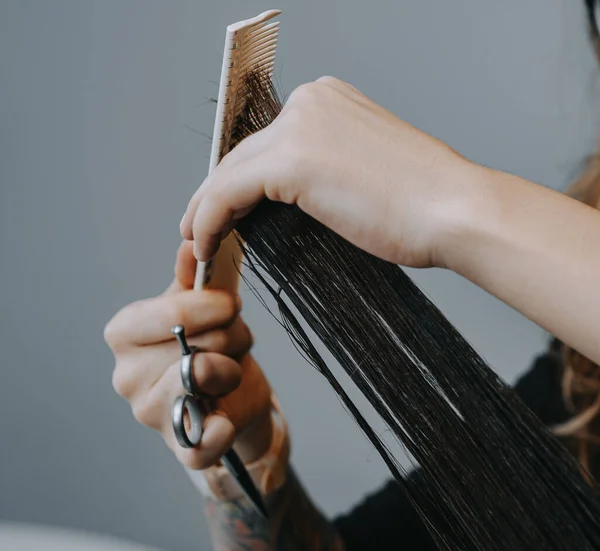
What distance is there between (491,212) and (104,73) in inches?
29.8

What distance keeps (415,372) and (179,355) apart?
0.92 feet

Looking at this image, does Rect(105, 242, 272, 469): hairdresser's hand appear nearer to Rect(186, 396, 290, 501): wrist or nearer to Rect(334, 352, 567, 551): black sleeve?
Rect(186, 396, 290, 501): wrist

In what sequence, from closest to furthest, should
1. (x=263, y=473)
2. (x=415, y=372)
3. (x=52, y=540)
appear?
(x=415, y=372) < (x=263, y=473) < (x=52, y=540)

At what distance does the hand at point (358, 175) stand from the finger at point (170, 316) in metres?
0.18

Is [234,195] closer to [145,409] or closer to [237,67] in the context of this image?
[237,67]

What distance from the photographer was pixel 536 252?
0.42 metres

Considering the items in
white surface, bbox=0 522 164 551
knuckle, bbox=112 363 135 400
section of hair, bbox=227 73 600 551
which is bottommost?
white surface, bbox=0 522 164 551

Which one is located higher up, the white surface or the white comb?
the white comb

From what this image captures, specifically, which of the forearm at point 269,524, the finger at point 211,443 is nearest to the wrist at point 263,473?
the forearm at point 269,524

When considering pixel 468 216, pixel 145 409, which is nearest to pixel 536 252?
pixel 468 216

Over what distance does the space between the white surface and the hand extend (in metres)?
0.86

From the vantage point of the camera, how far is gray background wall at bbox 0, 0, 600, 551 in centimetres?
100

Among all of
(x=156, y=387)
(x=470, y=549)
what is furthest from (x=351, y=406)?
(x=156, y=387)

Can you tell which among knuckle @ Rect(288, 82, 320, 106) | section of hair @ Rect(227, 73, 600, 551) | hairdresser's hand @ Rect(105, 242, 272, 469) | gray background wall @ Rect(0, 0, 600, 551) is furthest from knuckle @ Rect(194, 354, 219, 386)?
gray background wall @ Rect(0, 0, 600, 551)
